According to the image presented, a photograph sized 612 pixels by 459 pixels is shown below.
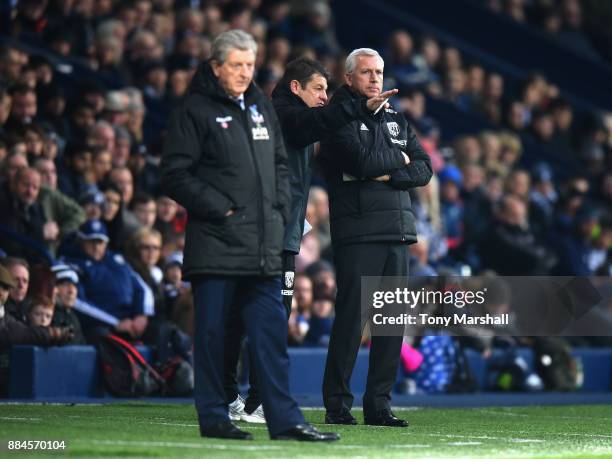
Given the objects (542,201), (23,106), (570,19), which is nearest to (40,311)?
(23,106)

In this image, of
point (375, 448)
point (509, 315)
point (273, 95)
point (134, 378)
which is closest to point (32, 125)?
point (134, 378)

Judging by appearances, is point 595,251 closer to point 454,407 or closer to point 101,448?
point 454,407

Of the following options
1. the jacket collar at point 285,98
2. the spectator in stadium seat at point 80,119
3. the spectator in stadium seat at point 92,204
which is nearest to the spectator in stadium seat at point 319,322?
the spectator in stadium seat at point 92,204

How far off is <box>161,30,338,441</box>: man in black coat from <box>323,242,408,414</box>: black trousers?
157 centimetres

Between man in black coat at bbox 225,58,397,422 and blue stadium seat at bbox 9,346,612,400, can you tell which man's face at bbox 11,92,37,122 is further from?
man in black coat at bbox 225,58,397,422

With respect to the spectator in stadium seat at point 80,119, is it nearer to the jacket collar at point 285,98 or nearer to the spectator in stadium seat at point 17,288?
the spectator in stadium seat at point 17,288

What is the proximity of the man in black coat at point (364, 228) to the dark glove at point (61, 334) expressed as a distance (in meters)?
3.08

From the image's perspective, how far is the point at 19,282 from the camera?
11.8 meters

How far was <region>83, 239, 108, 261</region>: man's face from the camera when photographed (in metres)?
12.9

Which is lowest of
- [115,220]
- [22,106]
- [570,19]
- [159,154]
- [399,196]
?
[399,196]

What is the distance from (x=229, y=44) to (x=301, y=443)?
2.06 meters

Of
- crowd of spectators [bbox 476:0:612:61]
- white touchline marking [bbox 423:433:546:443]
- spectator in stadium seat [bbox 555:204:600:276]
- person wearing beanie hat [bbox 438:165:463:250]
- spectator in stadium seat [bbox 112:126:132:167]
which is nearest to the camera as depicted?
white touchline marking [bbox 423:433:546:443]

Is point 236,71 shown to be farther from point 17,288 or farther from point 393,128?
point 17,288

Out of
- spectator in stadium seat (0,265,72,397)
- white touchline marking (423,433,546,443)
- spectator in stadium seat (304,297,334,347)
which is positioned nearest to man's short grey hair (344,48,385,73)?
white touchline marking (423,433,546,443)
